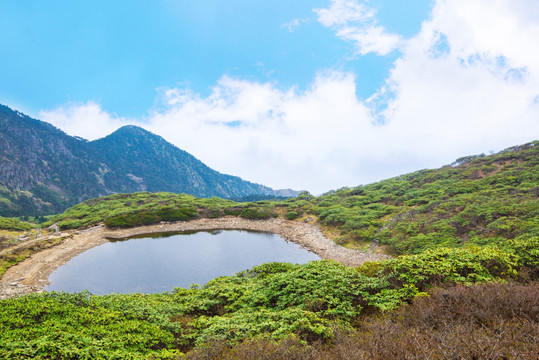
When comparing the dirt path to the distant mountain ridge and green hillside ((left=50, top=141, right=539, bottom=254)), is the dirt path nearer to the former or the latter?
green hillside ((left=50, top=141, right=539, bottom=254))

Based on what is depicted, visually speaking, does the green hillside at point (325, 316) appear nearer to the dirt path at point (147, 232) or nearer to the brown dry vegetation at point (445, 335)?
the brown dry vegetation at point (445, 335)

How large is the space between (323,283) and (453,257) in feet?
14.9

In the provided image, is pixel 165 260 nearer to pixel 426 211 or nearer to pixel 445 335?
pixel 445 335

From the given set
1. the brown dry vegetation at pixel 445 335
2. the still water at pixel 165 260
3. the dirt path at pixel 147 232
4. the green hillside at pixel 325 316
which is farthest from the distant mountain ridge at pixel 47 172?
the brown dry vegetation at pixel 445 335

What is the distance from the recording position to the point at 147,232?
1410 inches

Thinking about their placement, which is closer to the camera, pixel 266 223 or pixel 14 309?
pixel 14 309

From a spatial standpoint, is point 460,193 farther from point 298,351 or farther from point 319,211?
point 298,351

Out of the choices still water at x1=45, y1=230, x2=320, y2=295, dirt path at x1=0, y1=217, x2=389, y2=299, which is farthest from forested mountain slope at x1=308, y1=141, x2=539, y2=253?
still water at x1=45, y1=230, x2=320, y2=295

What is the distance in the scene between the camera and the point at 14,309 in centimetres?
679

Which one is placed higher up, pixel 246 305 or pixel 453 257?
pixel 453 257

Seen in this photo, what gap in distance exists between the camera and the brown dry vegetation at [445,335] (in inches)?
142

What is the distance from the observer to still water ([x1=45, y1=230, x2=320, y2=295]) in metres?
18.6

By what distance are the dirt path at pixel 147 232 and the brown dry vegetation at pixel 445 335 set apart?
1726cm

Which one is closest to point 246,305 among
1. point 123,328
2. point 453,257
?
point 123,328
